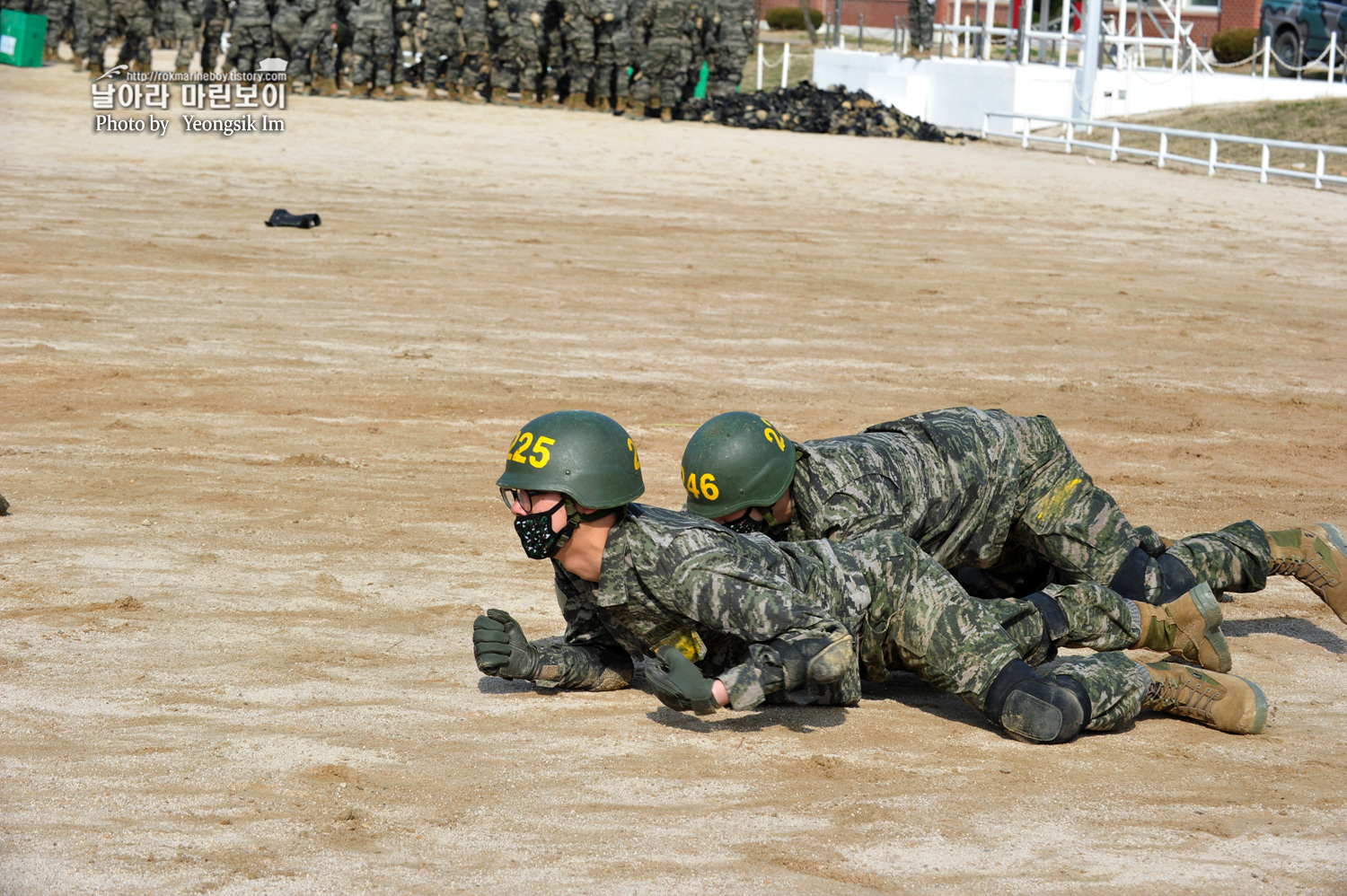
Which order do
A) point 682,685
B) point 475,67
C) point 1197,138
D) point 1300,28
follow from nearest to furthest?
1. point 682,685
2. point 1197,138
3. point 475,67
4. point 1300,28

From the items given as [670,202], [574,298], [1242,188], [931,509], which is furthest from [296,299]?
[1242,188]

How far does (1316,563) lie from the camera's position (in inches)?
255

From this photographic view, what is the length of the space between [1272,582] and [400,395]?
6168 millimetres

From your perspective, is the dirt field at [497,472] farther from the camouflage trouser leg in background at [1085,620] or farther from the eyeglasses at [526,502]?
the eyeglasses at [526,502]

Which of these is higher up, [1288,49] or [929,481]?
[1288,49]

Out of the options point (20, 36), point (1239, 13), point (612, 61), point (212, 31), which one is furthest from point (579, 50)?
point (1239, 13)

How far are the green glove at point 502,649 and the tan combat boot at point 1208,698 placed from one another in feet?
7.56

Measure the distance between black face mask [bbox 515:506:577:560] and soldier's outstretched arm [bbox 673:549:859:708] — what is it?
0.45 meters

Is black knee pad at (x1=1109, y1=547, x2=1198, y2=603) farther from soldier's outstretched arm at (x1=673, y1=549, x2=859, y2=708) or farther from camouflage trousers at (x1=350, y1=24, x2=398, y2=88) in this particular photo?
camouflage trousers at (x1=350, y1=24, x2=398, y2=88)

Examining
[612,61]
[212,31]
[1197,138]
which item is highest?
[212,31]

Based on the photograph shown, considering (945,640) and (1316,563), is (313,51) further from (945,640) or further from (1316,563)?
(945,640)

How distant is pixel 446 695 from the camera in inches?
217

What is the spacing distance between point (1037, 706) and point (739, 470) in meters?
1.39

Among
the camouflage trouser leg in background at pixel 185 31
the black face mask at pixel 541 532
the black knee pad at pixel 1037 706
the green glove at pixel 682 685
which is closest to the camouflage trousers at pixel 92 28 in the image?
the camouflage trouser leg in background at pixel 185 31
